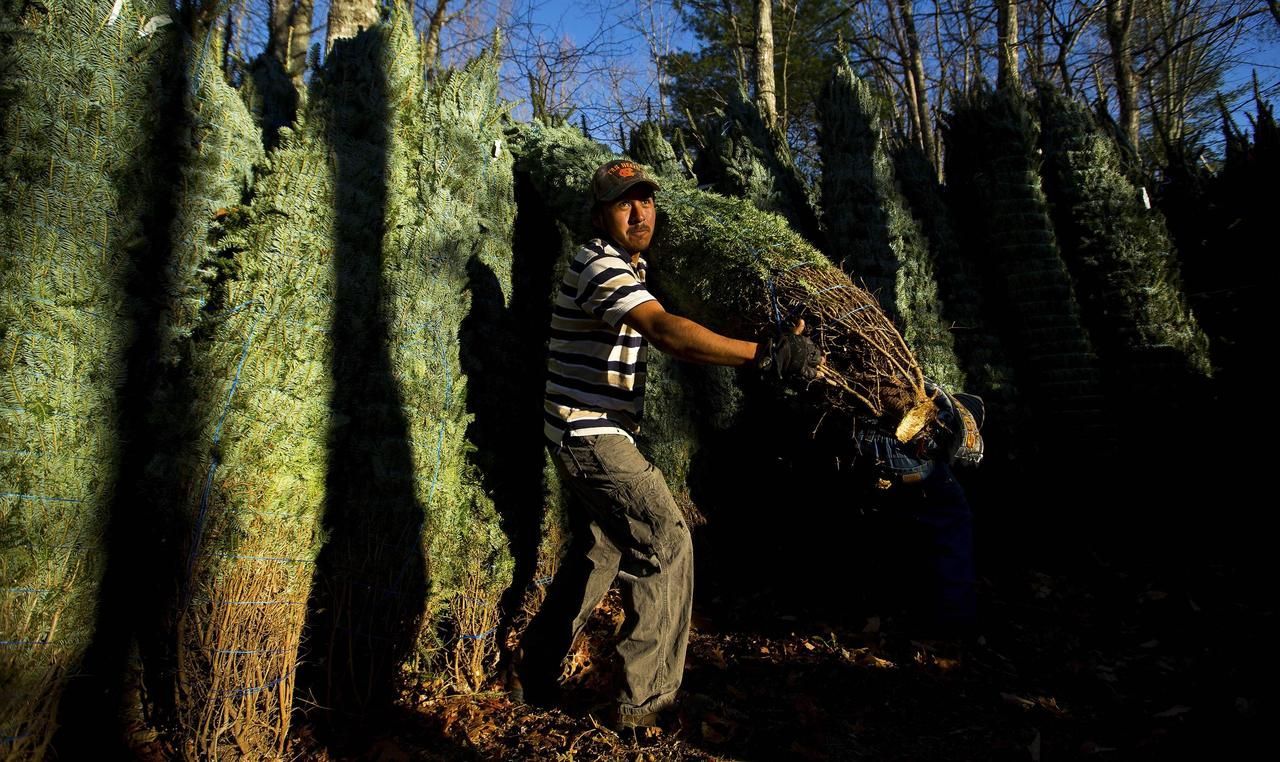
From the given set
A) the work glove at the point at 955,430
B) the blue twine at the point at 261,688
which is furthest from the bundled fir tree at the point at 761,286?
the blue twine at the point at 261,688

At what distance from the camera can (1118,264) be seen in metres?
→ 5.43

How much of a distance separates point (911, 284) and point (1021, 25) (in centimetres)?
1599

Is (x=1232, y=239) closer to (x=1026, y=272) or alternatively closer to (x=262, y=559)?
(x=1026, y=272)

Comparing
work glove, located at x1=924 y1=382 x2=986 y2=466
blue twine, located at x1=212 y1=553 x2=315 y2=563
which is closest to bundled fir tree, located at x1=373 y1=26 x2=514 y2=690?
blue twine, located at x1=212 y1=553 x2=315 y2=563

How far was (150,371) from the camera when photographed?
335 cm

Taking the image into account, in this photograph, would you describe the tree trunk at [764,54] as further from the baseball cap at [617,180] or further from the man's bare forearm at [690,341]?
the man's bare forearm at [690,341]

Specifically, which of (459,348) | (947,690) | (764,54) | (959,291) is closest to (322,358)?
(459,348)

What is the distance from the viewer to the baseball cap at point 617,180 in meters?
3.29

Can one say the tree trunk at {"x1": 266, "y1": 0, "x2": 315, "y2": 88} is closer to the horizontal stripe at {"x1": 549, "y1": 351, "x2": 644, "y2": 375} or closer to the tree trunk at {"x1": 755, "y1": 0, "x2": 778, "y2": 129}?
the tree trunk at {"x1": 755, "y1": 0, "x2": 778, "y2": 129}

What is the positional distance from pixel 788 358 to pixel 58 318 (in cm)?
276

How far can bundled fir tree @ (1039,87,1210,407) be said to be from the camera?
5.25 metres

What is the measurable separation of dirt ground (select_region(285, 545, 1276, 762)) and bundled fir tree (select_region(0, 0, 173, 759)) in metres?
1.10

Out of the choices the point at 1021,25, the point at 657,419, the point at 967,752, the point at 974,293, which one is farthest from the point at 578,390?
the point at 1021,25

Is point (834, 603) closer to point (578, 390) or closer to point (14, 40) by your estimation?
point (578, 390)
